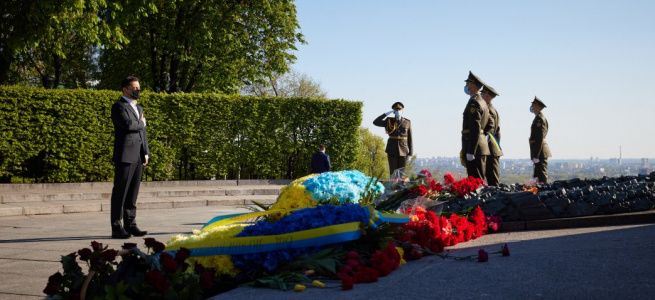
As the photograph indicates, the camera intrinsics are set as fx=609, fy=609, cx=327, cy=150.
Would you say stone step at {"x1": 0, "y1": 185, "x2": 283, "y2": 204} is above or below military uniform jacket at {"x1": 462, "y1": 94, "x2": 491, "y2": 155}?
below

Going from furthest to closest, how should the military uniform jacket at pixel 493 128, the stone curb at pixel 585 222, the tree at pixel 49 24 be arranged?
the tree at pixel 49 24 < the military uniform jacket at pixel 493 128 < the stone curb at pixel 585 222

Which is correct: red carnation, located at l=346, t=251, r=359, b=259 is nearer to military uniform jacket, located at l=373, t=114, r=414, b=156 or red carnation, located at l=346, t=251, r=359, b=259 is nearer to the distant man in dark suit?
military uniform jacket, located at l=373, t=114, r=414, b=156

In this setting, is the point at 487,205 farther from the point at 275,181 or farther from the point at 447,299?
the point at 275,181

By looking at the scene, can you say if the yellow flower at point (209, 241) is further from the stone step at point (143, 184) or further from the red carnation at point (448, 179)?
the stone step at point (143, 184)

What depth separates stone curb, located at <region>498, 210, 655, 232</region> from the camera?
7.29 metres

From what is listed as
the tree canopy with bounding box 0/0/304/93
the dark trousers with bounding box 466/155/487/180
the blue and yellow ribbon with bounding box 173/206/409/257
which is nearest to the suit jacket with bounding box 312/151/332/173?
the dark trousers with bounding box 466/155/487/180

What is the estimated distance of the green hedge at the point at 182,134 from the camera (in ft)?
54.2

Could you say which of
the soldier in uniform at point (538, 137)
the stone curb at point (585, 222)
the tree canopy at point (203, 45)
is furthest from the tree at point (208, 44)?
the stone curb at point (585, 222)

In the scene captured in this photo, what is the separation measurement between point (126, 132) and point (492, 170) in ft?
23.9

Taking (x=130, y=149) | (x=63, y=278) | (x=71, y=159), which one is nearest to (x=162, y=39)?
(x=71, y=159)

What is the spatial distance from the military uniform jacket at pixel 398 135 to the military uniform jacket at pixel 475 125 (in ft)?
16.7

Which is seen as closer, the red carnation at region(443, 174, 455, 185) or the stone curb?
the stone curb

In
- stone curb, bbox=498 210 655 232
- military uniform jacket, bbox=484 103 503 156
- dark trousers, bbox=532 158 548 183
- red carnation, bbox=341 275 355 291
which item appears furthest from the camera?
dark trousers, bbox=532 158 548 183

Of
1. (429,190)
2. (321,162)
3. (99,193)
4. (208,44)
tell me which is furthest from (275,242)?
(208,44)
